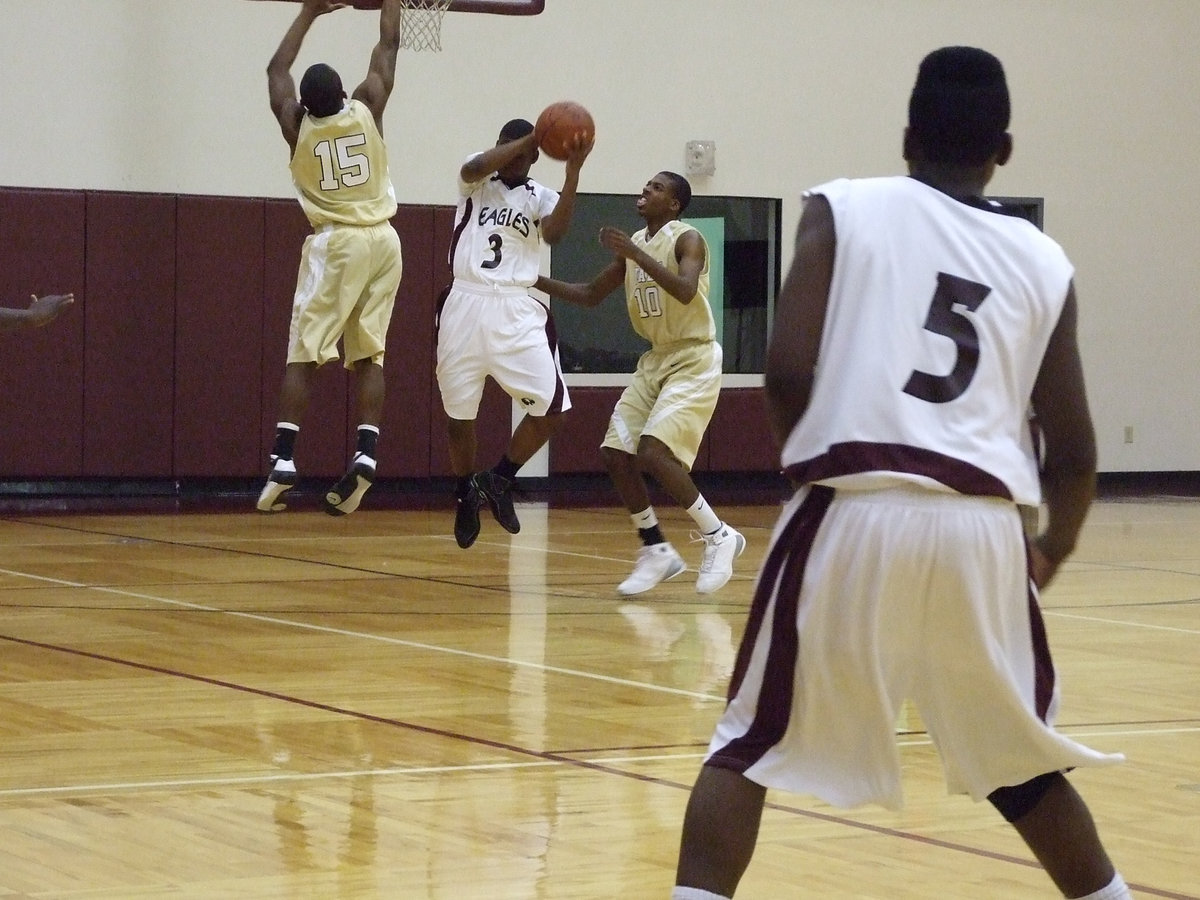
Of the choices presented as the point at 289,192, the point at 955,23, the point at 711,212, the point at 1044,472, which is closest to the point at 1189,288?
the point at 955,23

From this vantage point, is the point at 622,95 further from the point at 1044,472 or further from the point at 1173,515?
the point at 1044,472

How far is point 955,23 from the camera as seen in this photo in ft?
53.2

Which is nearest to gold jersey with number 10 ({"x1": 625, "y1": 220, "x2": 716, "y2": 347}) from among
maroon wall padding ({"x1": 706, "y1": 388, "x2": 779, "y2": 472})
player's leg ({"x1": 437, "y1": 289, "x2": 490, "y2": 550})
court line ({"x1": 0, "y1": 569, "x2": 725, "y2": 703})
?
player's leg ({"x1": 437, "y1": 289, "x2": 490, "y2": 550})

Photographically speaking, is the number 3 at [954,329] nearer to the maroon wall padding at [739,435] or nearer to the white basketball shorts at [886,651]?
the white basketball shorts at [886,651]

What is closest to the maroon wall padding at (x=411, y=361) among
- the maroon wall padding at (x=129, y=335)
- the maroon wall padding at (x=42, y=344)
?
the maroon wall padding at (x=129, y=335)

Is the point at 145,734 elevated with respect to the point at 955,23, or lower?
lower

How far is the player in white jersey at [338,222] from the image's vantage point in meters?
8.62

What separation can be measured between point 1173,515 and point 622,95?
5255 millimetres

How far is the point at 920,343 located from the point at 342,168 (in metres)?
6.36

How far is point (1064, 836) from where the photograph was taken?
2.79 metres

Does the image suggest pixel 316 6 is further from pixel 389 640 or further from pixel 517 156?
pixel 389 640

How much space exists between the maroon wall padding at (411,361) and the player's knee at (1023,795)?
11596 mm

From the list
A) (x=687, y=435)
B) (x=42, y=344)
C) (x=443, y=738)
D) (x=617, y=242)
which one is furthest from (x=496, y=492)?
(x=42, y=344)

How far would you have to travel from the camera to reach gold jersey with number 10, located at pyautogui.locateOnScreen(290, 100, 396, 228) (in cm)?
868
